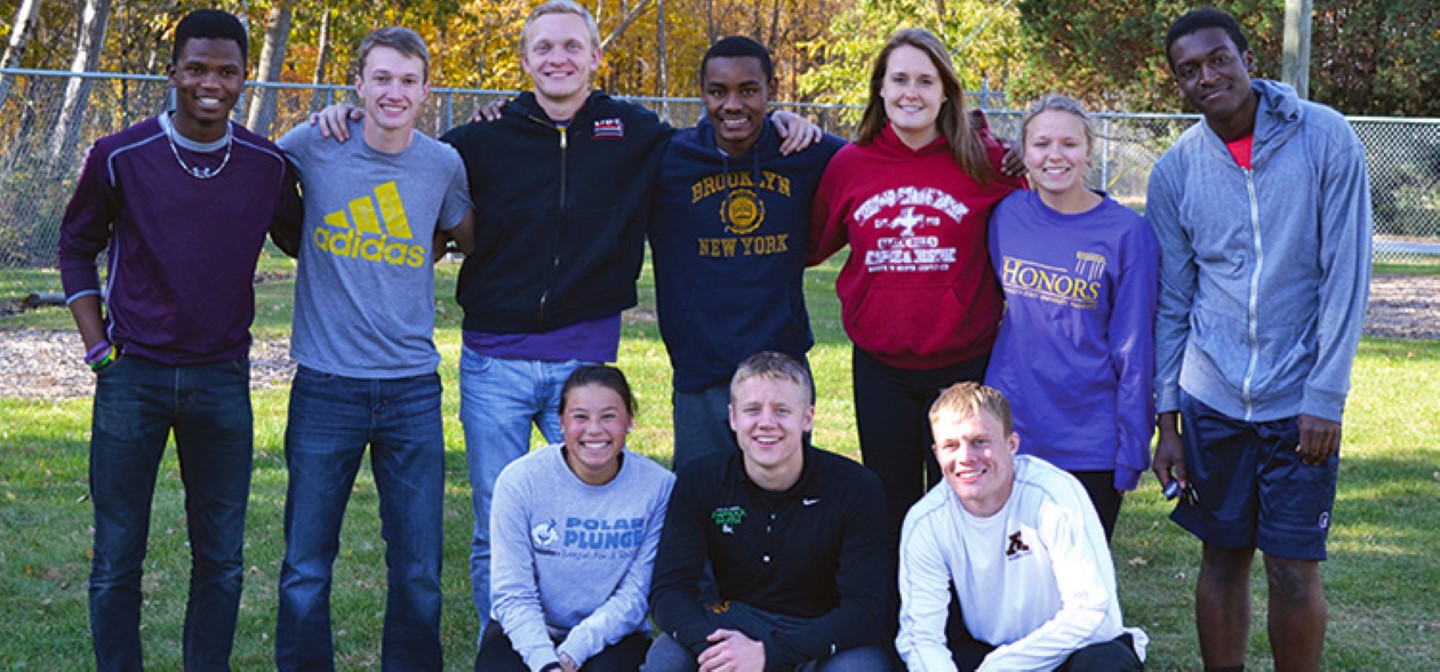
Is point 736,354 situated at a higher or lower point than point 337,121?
lower

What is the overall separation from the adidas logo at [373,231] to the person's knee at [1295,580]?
2962mm

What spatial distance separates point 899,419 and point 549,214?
4.58 ft

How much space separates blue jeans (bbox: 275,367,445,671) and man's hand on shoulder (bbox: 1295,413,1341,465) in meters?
2.76

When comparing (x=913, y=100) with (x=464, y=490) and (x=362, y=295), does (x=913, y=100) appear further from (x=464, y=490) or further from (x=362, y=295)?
(x=464, y=490)

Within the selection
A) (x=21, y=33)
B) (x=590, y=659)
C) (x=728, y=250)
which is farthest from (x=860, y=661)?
(x=21, y=33)

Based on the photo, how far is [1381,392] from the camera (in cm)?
1145

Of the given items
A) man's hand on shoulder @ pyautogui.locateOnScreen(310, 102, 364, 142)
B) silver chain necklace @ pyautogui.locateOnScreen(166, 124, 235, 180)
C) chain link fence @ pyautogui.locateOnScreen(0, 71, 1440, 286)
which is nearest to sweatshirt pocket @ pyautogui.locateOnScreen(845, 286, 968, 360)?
man's hand on shoulder @ pyautogui.locateOnScreen(310, 102, 364, 142)

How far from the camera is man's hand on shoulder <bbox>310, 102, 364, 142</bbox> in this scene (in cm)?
478

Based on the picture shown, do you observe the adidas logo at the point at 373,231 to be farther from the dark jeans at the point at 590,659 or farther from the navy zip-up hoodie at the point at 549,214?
the dark jeans at the point at 590,659

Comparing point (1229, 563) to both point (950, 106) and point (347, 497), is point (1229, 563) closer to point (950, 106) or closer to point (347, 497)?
point (950, 106)

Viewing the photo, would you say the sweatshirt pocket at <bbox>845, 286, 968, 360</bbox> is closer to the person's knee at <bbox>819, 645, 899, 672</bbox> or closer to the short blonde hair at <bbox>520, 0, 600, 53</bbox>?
the person's knee at <bbox>819, 645, 899, 672</bbox>

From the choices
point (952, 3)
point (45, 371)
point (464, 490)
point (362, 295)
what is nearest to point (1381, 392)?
point (464, 490)

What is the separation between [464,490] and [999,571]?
4.22 meters

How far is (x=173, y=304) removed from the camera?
4410 millimetres
